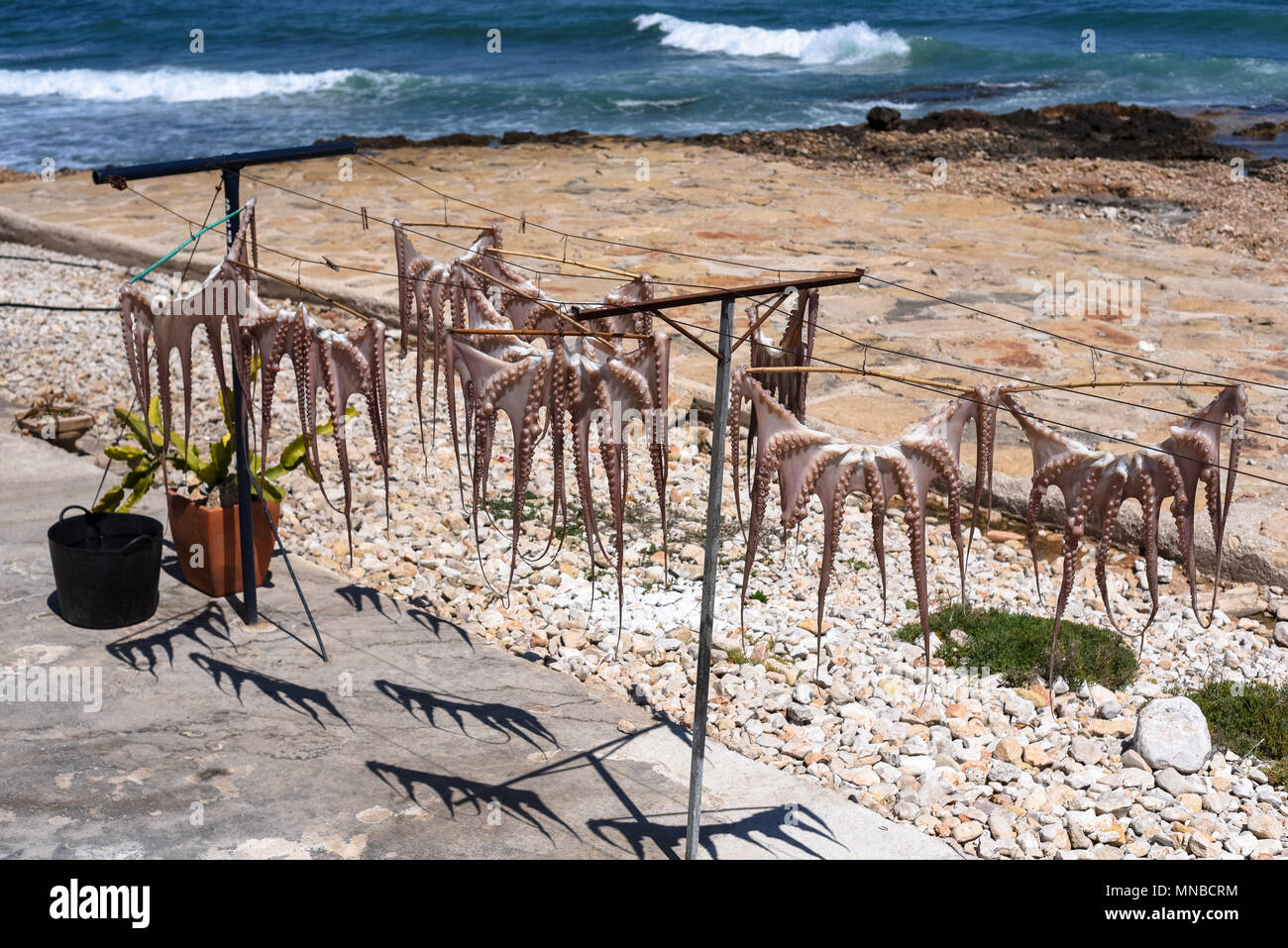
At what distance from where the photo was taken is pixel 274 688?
5379 mm

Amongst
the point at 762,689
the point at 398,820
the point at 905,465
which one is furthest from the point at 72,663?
the point at 905,465

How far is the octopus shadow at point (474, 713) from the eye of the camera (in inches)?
201

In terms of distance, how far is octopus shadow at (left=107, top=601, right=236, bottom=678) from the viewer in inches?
219

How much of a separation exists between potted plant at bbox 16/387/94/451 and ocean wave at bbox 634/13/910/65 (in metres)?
31.7

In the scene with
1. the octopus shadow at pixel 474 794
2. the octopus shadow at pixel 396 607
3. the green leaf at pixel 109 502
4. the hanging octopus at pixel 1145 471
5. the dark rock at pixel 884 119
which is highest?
the dark rock at pixel 884 119

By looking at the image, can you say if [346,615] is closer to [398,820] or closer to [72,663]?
[72,663]

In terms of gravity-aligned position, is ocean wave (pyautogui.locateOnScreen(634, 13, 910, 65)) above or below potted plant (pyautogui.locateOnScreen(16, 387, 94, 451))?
above

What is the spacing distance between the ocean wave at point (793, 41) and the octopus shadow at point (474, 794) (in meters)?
35.3

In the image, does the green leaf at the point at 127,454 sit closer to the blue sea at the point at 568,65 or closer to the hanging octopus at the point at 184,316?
the hanging octopus at the point at 184,316

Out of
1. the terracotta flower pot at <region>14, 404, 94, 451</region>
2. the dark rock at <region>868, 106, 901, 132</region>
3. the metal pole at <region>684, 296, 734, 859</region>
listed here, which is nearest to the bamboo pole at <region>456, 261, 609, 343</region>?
the metal pole at <region>684, 296, 734, 859</region>

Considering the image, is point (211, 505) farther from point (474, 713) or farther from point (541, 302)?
point (541, 302)

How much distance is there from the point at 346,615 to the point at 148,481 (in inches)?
49.4

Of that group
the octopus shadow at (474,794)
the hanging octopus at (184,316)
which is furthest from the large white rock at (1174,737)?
the hanging octopus at (184,316)

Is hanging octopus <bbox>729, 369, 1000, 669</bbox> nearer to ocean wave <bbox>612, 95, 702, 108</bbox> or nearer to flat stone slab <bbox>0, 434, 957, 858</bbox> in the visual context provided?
flat stone slab <bbox>0, 434, 957, 858</bbox>
